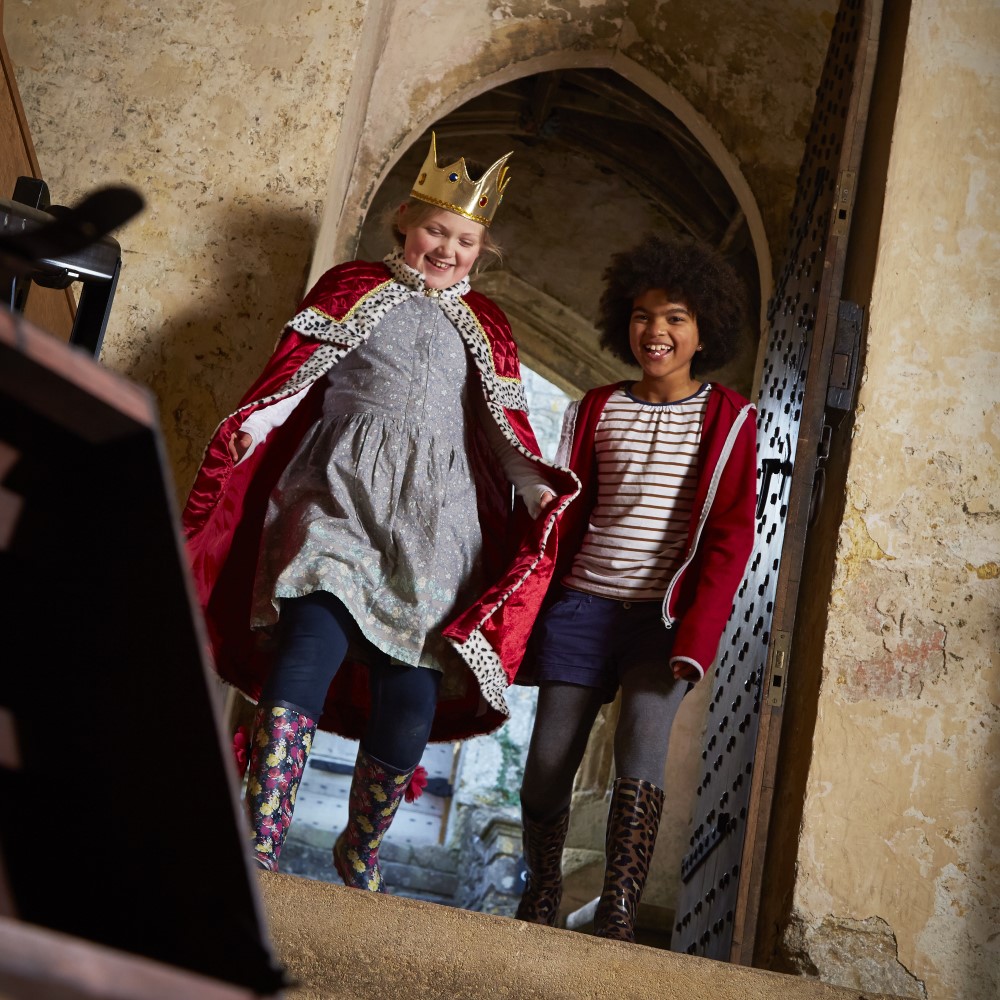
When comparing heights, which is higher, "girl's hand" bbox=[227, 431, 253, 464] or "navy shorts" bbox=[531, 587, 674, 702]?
"girl's hand" bbox=[227, 431, 253, 464]

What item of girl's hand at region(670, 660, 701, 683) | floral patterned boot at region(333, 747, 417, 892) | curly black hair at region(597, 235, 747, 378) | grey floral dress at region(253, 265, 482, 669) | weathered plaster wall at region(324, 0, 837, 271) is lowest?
floral patterned boot at region(333, 747, 417, 892)

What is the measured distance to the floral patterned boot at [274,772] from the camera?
2410 mm

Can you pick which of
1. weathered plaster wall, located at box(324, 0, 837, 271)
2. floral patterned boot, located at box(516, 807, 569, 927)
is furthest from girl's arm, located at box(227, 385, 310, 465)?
weathered plaster wall, located at box(324, 0, 837, 271)

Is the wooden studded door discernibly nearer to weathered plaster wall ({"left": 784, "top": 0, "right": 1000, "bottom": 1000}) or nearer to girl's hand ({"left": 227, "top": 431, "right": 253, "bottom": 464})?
weathered plaster wall ({"left": 784, "top": 0, "right": 1000, "bottom": 1000})

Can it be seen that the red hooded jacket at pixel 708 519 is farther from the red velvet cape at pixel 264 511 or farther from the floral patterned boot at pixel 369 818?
the floral patterned boot at pixel 369 818

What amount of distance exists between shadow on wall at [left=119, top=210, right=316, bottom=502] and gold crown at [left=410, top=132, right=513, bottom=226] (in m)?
0.60

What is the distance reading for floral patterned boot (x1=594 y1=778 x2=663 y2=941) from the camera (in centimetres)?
262

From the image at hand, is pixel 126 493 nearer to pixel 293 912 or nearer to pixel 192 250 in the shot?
pixel 293 912

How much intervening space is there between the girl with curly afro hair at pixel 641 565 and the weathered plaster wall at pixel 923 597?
1.30 ft

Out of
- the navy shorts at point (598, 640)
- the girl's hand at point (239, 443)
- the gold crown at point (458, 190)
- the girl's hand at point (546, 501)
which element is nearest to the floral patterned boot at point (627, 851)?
the navy shorts at point (598, 640)

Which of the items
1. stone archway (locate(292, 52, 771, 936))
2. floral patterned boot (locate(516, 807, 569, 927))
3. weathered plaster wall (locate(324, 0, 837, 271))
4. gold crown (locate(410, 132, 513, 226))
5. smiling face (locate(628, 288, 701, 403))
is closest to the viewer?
floral patterned boot (locate(516, 807, 569, 927))

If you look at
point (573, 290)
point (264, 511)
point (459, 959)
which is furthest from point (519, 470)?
point (573, 290)

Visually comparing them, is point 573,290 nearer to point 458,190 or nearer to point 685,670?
point 458,190

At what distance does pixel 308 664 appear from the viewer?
8.42 ft
